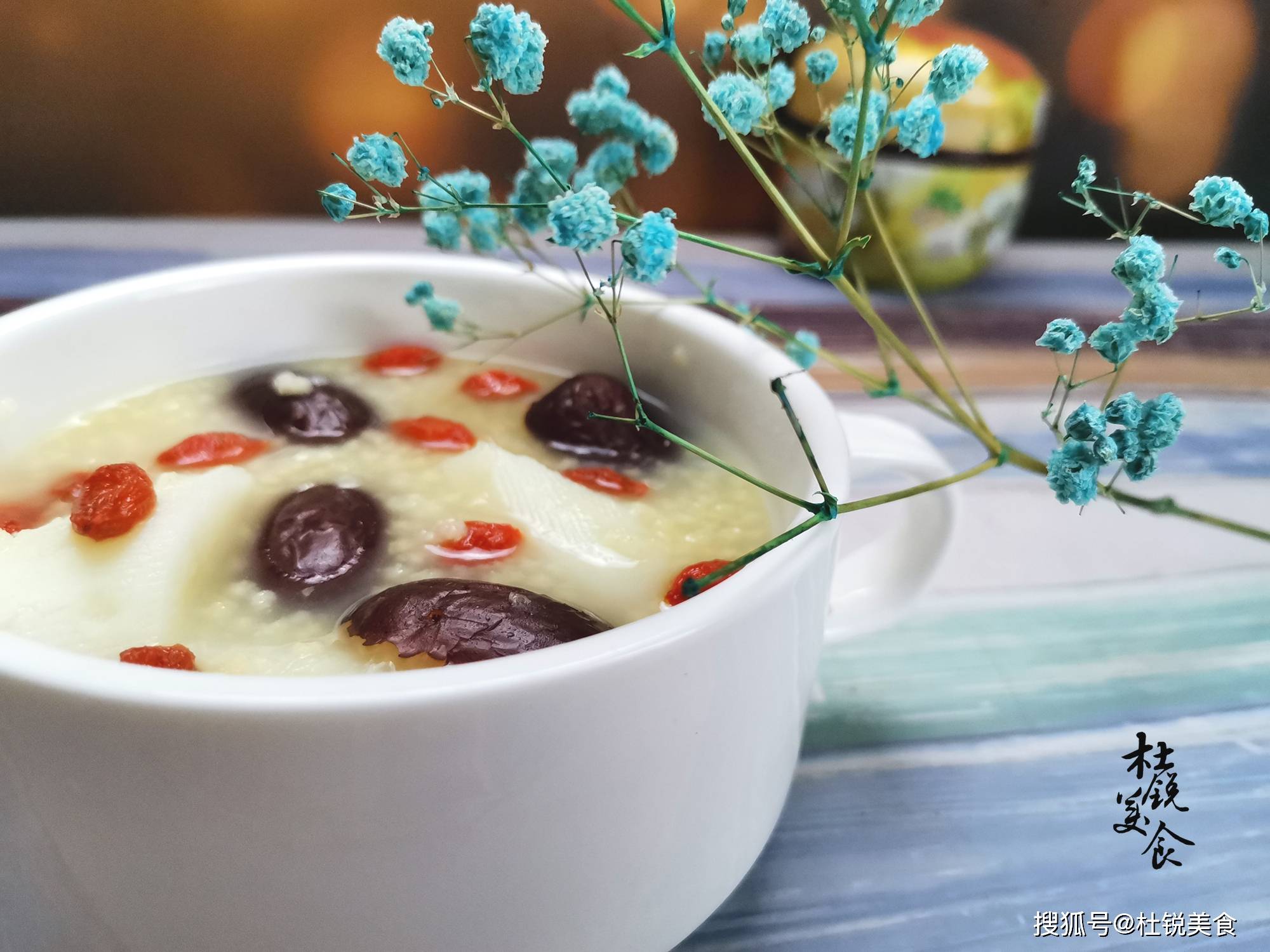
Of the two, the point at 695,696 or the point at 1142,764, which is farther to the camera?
the point at 1142,764

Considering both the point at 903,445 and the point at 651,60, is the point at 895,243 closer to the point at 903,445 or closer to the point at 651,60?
the point at 651,60

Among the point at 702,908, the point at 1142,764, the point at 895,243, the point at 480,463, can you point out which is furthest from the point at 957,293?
the point at 702,908

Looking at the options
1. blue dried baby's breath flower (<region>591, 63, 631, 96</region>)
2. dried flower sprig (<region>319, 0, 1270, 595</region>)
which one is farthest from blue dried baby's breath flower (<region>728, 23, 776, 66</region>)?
blue dried baby's breath flower (<region>591, 63, 631, 96</region>)

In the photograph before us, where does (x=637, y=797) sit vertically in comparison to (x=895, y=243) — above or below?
below

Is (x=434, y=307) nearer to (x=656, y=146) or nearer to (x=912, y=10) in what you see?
(x=656, y=146)

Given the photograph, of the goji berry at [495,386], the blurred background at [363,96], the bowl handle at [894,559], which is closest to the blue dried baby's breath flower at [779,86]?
the bowl handle at [894,559]

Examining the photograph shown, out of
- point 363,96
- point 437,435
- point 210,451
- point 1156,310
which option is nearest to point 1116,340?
point 1156,310

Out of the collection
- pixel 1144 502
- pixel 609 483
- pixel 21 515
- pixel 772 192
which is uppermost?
pixel 772 192
